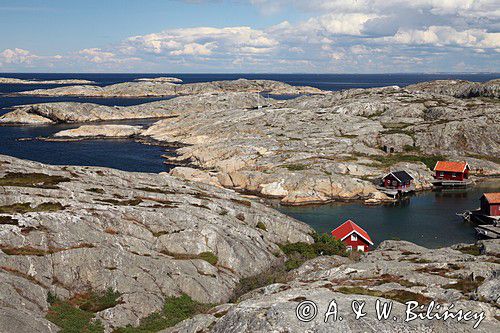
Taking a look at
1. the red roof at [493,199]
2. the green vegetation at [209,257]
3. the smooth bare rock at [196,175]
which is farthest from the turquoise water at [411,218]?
the green vegetation at [209,257]

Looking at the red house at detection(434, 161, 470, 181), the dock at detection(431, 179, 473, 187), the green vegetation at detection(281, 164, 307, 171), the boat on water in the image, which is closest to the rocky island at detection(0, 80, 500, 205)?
the green vegetation at detection(281, 164, 307, 171)

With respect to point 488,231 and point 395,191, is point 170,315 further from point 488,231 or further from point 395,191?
point 395,191

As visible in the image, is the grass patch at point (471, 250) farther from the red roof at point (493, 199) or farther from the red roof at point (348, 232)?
the red roof at point (493, 199)

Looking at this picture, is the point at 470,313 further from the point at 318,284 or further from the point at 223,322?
the point at 223,322

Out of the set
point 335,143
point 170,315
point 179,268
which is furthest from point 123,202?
point 335,143

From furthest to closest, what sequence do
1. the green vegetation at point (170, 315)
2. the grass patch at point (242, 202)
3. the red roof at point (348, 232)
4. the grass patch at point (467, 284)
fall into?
the red roof at point (348, 232), the grass patch at point (242, 202), the green vegetation at point (170, 315), the grass patch at point (467, 284)

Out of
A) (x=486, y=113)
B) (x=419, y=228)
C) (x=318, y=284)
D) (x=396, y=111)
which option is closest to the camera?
(x=318, y=284)

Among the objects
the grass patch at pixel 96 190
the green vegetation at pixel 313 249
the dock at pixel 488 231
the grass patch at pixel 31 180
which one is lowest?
the dock at pixel 488 231

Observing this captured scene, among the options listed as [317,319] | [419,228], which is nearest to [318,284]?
[317,319]
